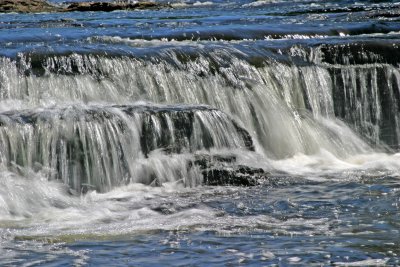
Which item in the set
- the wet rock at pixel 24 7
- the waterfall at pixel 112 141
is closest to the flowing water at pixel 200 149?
the waterfall at pixel 112 141

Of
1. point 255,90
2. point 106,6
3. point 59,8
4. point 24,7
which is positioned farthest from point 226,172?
point 59,8

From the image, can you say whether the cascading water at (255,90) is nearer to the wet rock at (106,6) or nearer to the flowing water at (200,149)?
the flowing water at (200,149)

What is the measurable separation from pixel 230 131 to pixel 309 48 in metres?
3.75

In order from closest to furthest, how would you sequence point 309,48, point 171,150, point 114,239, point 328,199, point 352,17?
point 114,239 → point 328,199 → point 171,150 → point 309,48 → point 352,17

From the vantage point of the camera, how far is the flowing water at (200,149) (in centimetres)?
866

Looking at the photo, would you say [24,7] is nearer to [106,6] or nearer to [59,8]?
[59,8]

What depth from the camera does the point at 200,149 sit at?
12133 millimetres

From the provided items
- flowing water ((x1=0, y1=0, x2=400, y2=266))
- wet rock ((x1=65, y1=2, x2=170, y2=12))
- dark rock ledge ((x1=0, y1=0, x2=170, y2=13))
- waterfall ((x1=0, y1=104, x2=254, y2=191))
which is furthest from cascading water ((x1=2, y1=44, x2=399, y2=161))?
dark rock ledge ((x1=0, y1=0, x2=170, y2=13))

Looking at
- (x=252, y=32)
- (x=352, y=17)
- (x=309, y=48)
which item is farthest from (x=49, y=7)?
(x=309, y=48)

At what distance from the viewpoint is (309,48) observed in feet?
51.5

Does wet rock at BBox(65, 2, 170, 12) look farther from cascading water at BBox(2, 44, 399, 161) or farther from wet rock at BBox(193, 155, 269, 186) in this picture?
wet rock at BBox(193, 155, 269, 186)

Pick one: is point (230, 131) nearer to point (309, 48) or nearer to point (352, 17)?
point (309, 48)

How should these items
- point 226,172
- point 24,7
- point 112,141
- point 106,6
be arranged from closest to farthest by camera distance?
point 226,172, point 112,141, point 24,7, point 106,6

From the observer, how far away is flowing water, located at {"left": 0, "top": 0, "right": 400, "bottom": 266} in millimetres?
8664
